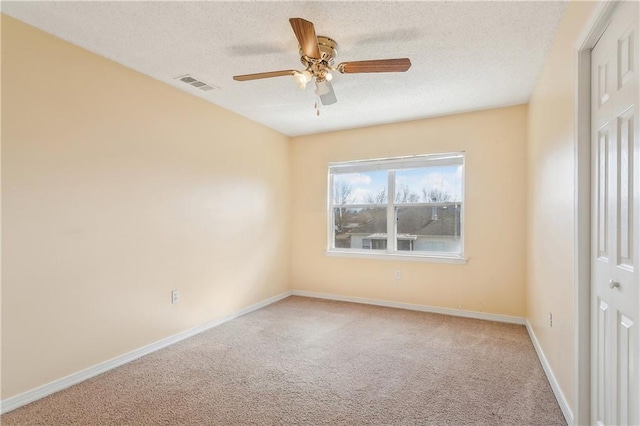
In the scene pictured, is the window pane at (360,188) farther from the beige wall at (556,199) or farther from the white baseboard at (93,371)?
the white baseboard at (93,371)

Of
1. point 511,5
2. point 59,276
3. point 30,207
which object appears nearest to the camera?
point 511,5

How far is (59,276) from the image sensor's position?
235 centimetres

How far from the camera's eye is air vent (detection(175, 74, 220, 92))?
2996 millimetres

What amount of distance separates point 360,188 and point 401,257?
1.18m

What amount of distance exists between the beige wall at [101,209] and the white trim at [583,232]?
3.24 meters

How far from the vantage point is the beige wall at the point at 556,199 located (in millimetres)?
1896

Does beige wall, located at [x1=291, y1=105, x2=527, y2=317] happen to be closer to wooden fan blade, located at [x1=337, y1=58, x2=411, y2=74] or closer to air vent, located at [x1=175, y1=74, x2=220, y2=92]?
air vent, located at [x1=175, y1=74, x2=220, y2=92]

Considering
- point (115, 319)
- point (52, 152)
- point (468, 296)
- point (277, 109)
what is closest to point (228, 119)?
point (277, 109)

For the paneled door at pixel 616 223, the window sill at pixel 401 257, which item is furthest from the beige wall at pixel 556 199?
the window sill at pixel 401 257

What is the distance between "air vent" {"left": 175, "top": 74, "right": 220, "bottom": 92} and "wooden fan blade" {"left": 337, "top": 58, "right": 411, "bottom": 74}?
1559 millimetres

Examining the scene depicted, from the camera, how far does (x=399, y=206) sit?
14.7 feet

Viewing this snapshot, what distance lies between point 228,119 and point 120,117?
1338mm

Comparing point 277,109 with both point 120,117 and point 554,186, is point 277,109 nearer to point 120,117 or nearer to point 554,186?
point 120,117

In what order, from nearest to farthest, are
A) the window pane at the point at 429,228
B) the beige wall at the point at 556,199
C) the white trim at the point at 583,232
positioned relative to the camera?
the white trim at the point at 583,232, the beige wall at the point at 556,199, the window pane at the point at 429,228
